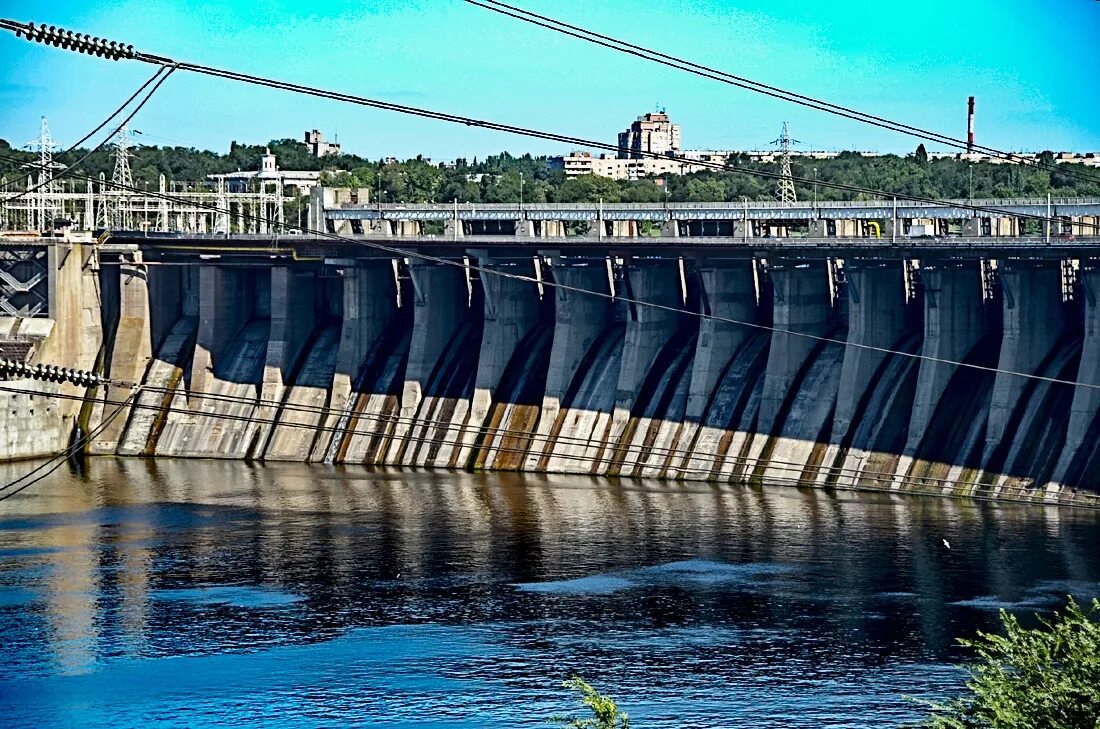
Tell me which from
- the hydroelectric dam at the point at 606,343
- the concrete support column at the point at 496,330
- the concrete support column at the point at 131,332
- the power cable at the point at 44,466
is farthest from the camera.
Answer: the concrete support column at the point at 131,332

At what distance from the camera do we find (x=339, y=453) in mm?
95938

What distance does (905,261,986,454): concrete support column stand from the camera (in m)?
76.9

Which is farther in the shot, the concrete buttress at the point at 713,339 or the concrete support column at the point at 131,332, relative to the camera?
the concrete support column at the point at 131,332

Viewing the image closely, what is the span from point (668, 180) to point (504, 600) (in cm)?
10013

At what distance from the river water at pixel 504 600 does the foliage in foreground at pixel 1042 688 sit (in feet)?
44.4

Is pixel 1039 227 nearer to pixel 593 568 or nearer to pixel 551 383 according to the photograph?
pixel 551 383

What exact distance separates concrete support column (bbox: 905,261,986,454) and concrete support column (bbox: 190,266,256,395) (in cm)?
4205

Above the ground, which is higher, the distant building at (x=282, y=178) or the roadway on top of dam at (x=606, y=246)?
the distant building at (x=282, y=178)

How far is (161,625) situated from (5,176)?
86261 mm

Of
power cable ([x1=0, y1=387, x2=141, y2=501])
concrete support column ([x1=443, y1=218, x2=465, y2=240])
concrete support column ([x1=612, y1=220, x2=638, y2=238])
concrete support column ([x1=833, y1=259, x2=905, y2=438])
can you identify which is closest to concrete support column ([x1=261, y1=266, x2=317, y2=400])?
power cable ([x1=0, y1=387, x2=141, y2=501])

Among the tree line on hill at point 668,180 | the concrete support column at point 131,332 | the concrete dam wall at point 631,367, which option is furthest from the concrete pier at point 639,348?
the tree line on hill at point 668,180

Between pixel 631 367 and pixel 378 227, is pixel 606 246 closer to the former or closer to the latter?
pixel 631 367

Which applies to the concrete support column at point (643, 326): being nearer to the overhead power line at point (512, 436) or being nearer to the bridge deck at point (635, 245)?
the bridge deck at point (635, 245)

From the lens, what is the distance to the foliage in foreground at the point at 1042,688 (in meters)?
30.3
